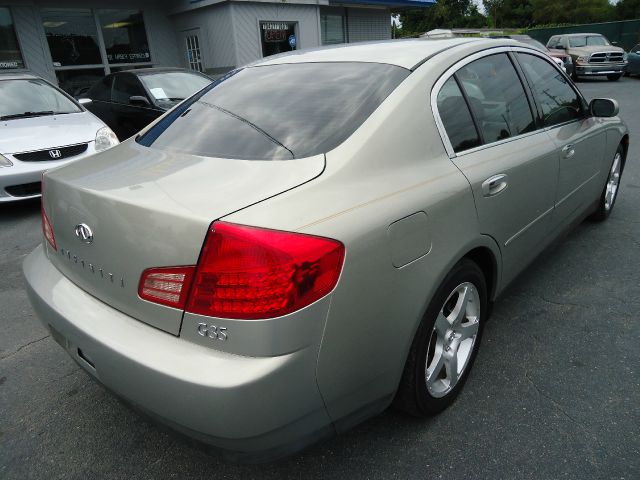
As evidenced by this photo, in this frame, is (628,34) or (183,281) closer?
(183,281)

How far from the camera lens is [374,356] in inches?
66.8

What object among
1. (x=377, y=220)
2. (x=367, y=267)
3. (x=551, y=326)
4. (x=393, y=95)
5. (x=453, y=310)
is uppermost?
(x=393, y=95)

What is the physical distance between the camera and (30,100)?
632 centimetres

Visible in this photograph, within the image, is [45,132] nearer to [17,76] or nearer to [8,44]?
[17,76]

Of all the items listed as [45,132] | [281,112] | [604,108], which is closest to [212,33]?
[45,132]

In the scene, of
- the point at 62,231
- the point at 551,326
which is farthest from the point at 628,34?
the point at 62,231

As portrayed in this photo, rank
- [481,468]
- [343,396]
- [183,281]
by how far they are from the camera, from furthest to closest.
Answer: [481,468] → [343,396] → [183,281]

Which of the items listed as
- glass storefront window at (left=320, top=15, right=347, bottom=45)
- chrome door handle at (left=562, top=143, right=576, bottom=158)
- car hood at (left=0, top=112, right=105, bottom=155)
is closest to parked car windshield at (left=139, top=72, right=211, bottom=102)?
car hood at (left=0, top=112, right=105, bottom=155)

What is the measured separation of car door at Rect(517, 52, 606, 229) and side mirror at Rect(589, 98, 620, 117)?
0.15 feet

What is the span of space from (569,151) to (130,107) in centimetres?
681

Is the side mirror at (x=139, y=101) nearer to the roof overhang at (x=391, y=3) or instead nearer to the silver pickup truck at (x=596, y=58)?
the roof overhang at (x=391, y=3)

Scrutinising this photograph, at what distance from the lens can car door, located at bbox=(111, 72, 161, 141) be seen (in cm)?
745

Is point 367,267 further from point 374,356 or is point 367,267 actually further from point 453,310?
point 453,310

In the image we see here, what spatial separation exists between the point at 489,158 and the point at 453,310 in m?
0.72
